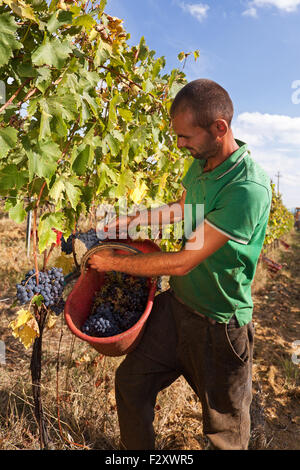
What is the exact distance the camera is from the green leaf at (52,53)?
1.35m

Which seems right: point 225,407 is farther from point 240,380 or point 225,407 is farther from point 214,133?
point 214,133

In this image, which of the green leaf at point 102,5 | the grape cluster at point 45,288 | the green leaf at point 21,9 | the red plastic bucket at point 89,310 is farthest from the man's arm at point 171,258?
the green leaf at point 102,5

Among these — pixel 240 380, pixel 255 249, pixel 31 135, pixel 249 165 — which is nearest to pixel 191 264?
pixel 255 249

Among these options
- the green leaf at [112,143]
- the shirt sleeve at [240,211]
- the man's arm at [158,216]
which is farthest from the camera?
the man's arm at [158,216]

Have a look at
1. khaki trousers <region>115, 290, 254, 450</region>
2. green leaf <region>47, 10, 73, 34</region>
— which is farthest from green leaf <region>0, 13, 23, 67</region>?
khaki trousers <region>115, 290, 254, 450</region>

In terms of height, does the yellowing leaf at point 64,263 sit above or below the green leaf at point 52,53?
below

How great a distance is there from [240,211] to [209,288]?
18.6 inches

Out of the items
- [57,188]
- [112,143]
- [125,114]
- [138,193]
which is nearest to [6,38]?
[57,188]

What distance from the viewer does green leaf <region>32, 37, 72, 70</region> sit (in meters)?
1.35

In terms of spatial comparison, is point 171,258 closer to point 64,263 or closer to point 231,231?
point 231,231

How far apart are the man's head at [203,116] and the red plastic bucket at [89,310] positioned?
27.2 inches

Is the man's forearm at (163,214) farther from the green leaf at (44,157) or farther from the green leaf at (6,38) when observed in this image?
the green leaf at (6,38)

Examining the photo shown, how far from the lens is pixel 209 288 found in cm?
177

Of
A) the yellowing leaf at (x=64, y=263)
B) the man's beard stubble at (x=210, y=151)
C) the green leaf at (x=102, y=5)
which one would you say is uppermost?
the green leaf at (x=102, y=5)
